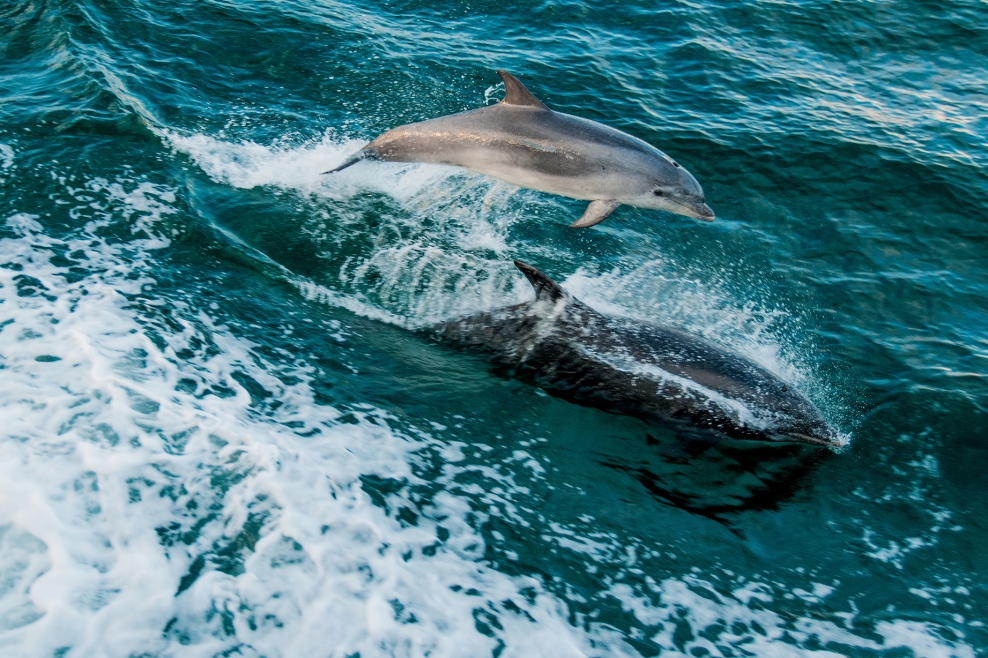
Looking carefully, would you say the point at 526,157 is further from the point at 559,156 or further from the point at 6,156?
the point at 6,156

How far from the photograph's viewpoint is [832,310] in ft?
35.6

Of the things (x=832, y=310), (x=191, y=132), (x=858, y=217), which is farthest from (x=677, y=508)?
(x=191, y=132)

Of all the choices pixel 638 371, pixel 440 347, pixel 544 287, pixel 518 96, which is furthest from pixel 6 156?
pixel 638 371

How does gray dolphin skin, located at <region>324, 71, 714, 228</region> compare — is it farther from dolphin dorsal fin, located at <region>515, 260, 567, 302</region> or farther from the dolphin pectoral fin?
dolphin dorsal fin, located at <region>515, 260, 567, 302</region>

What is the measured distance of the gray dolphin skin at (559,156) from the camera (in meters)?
9.71

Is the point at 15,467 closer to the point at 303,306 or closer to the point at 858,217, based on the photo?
the point at 303,306

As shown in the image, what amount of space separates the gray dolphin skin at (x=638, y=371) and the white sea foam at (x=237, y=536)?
4.64 feet

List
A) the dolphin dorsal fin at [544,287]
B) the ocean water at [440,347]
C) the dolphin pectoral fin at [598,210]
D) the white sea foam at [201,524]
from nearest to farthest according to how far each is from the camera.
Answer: the white sea foam at [201,524] < the ocean water at [440,347] < the dolphin dorsal fin at [544,287] < the dolphin pectoral fin at [598,210]

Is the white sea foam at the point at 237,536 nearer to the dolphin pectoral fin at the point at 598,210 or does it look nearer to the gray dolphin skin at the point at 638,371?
the gray dolphin skin at the point at 638,371

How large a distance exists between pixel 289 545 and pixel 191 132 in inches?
332

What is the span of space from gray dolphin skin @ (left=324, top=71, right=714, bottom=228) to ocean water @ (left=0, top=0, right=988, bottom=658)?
130cm

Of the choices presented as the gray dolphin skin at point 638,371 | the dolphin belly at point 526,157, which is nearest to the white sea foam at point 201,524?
the gray dolphin skin at point 638,371

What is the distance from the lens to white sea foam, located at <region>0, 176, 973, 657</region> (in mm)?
5625

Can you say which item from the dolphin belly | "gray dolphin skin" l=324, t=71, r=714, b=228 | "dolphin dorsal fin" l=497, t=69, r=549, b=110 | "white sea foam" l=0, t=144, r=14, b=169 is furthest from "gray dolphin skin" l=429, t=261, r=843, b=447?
"white sea foam" l=0, t=144, r=14, b=169
